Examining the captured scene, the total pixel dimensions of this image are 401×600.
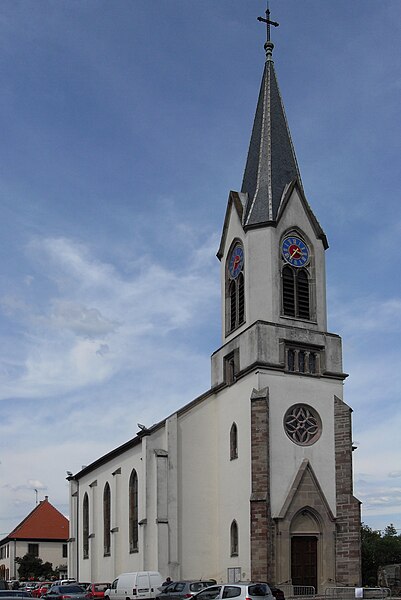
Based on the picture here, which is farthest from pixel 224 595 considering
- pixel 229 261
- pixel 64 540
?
pixel 64 540

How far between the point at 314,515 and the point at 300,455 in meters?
2.85

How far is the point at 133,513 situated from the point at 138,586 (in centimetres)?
1022

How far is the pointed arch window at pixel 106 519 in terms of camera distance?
51.9 metres

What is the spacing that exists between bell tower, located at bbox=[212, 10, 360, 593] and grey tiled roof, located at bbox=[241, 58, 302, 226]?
69 millimetres

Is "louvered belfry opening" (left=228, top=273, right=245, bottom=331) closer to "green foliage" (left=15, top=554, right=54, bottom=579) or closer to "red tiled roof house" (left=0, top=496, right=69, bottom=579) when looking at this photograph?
"green foliage" (left=15, top=554, right=54, bottom=579)

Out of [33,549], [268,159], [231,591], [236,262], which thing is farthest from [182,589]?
[33,549]

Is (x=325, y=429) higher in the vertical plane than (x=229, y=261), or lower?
lower

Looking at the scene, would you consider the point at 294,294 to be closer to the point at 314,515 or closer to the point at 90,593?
the point at 314,515

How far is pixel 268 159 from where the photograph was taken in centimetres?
4591

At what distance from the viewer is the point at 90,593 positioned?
3800 centimetres

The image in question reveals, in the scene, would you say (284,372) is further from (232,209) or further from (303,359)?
(232,209)

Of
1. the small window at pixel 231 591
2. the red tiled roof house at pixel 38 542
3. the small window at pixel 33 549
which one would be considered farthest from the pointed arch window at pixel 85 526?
the small window at pixel 231 591

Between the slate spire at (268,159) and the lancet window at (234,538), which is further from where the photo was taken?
the slate spire at (268,159)

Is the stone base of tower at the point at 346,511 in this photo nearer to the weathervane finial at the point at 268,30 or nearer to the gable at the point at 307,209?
the gable at the point at 307,209
